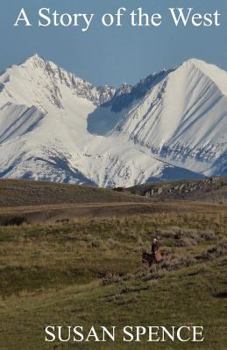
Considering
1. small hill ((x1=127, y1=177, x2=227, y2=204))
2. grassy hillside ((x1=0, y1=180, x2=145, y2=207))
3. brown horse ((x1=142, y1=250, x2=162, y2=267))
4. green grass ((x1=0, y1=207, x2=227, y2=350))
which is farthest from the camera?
small hill ((x1=127, y1=177, x2=227, y2=204))

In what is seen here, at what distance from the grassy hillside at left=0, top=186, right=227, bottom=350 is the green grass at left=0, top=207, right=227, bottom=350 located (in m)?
0.03

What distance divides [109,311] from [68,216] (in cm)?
4111

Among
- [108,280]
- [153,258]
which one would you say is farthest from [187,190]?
[108,280]

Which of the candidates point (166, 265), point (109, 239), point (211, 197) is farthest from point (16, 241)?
point (211, 197)

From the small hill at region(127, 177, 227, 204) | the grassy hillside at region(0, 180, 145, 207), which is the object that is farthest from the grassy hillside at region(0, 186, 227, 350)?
the small hill at region(127, 177, 227, 204)

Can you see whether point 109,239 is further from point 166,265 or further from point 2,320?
point 2,320

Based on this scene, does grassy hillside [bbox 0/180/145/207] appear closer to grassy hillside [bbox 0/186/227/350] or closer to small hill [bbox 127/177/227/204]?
grassy hillside [bbox 0/186/227/350]

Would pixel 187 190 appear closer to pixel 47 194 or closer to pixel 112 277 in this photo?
pixel 47 194

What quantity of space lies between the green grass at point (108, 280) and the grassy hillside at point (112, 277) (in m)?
0.03

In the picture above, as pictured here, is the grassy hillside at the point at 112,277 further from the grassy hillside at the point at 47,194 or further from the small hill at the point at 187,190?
the small hill at the point at 187,190

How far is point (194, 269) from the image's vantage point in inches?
1303

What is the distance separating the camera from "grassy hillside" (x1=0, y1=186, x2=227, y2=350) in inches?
1080

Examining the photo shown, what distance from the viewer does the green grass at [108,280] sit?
89.8 ft

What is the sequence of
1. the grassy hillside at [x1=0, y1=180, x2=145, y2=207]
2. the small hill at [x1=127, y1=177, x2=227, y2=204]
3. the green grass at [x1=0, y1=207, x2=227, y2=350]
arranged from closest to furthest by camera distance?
the green grass at [x1=0, y1=207, x2=227, y2=350], the grassy hillside at [x1=0, y1=180, x2=145, y2=207], the small hill at [x1=127, y1=177, x2=227, y2=204]
